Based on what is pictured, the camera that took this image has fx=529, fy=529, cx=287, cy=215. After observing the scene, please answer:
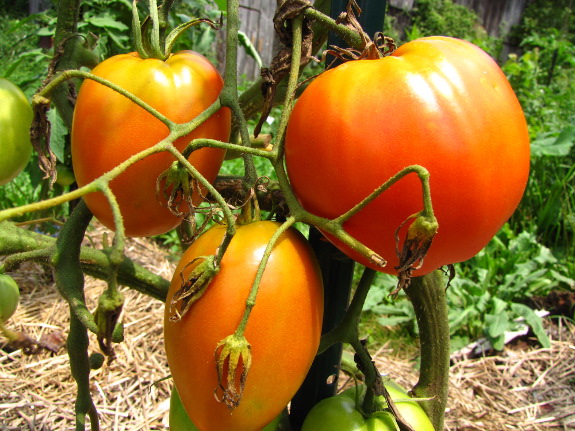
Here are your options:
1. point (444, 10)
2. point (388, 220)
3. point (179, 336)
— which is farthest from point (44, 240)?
point (444, 10)

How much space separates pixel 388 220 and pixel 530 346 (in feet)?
5.46

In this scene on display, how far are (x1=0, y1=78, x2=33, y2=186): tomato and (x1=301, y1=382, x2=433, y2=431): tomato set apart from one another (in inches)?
18.7

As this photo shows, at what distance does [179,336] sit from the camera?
431 millimetres

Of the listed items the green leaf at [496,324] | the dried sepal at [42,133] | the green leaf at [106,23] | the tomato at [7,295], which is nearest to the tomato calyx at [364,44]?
the dried sepal at [42,133]

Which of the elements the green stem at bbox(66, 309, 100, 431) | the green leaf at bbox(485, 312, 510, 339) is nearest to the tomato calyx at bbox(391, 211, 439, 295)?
the green stem at bbox(66, 309, 100, 431)

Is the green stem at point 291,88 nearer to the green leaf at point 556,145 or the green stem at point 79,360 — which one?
the green stem at point 79,360

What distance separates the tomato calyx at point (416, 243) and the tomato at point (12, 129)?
492mm

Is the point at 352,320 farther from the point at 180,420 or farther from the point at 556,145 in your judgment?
the point at 556,145

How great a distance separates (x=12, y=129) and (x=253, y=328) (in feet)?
1.39

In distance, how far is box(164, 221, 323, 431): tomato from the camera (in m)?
0.41

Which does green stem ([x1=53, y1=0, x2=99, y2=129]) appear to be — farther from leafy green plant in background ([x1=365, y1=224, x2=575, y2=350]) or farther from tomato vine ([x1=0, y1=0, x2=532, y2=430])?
leafy green plant in background ([x1=365, y1=224, x2=575, y2=350])

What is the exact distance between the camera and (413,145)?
0.40 meters

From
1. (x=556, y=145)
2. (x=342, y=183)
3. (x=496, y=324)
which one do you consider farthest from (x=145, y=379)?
(x=556, y=145)

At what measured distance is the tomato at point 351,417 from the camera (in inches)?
23.8
